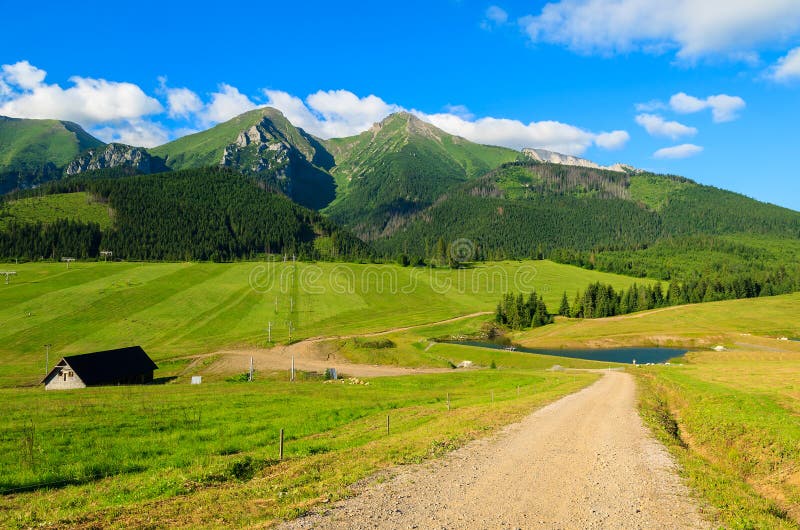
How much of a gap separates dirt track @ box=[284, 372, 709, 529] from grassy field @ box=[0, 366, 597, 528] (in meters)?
1.65

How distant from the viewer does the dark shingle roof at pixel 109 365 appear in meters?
61.1

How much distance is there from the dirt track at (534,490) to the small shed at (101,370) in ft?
204

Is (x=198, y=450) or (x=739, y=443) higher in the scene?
(x=198, y=450)

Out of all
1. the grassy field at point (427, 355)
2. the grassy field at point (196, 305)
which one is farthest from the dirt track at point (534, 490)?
the grassy field at point (196, 305)

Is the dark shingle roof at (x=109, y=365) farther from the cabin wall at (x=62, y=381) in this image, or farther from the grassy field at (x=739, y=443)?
the grassy field at (x=739, y=443)

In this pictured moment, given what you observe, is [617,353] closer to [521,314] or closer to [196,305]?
[521,314]

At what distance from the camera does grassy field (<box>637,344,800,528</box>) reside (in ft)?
49.0

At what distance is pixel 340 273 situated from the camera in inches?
7736

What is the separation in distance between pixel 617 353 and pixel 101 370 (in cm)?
→ 11640

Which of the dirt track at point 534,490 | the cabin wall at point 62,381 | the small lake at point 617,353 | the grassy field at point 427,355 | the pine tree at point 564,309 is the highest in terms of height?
the dirt track at point 534,490

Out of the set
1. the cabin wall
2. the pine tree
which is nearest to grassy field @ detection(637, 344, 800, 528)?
the cabin wall

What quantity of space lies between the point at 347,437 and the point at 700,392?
31.8 meters

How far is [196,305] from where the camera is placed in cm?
12925

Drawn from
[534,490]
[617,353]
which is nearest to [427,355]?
[617,353]
